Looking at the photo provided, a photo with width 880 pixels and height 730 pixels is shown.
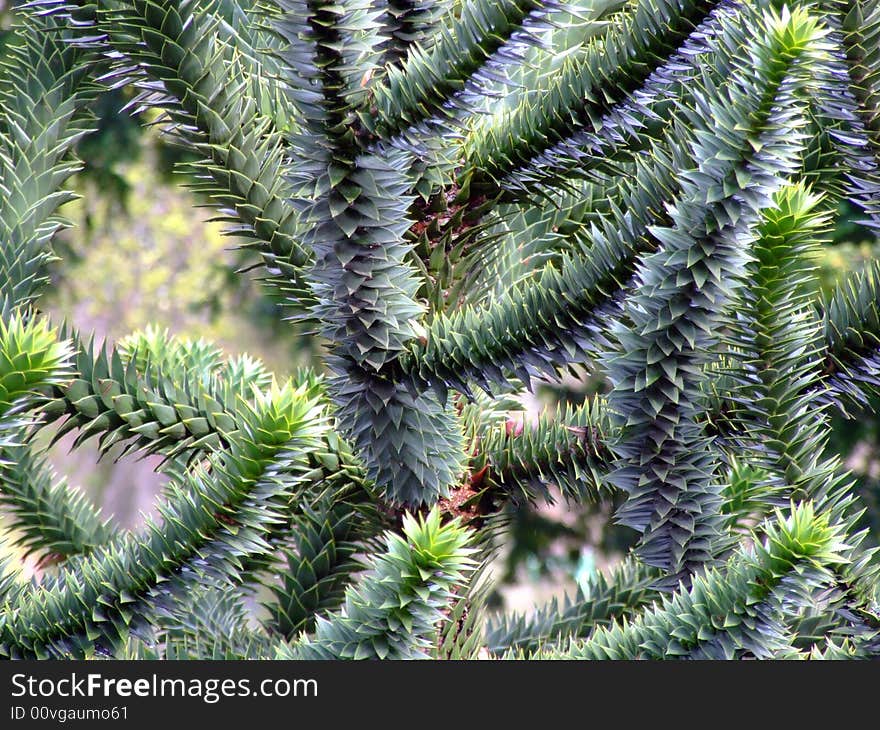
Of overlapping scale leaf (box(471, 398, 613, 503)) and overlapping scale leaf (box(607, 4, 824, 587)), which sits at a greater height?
overlapping scale leaf (box(607, 4, 824, 587))

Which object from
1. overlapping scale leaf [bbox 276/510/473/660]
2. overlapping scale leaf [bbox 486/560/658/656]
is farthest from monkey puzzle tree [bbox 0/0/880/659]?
overlapping scale leaf [bbox 486/560/658/656]

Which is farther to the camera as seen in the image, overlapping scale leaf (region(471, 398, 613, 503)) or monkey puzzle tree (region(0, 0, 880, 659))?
overlapping scale leaf (region(471, 398, 613, 503))

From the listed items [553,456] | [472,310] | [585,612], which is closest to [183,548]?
[472,310]

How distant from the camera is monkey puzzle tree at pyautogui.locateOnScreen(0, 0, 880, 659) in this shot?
854mm

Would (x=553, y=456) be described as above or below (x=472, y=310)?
below

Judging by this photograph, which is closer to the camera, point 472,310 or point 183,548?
point 183,548

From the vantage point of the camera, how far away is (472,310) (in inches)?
43.2

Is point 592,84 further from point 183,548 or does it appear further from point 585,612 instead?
point 585,612

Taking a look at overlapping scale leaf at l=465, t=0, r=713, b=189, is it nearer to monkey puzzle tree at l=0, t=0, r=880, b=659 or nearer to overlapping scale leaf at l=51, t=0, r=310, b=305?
monkey puzzle tree at l=0, t=0, r=880, b=659

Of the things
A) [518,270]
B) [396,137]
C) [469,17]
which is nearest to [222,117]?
[396,137]

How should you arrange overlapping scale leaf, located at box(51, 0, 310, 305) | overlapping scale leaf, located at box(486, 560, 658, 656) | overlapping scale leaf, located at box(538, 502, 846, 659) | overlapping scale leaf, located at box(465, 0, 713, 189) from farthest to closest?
overlapping scale leaf, located at box(486, 560, 658, 656), overlapping scale leaf, located at box(51, 0, 310, 305), overlapping scale leaf, located at box(465, 0, 713, 189), overlapping scale leaf, located at box(538, 502, 846, 659)

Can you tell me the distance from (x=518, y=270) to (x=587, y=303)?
1.56 ft

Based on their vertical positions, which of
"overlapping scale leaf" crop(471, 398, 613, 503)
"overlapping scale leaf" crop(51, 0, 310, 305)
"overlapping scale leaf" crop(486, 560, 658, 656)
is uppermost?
"overlapping scale leaf" crop(51, 0, 310, 305)

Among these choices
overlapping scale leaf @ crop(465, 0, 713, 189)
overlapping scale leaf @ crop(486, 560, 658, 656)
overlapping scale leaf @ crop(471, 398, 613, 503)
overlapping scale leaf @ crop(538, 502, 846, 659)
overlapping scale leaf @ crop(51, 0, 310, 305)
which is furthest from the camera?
overlapping scale leaf @ crop(486, 560, 658, 656)
